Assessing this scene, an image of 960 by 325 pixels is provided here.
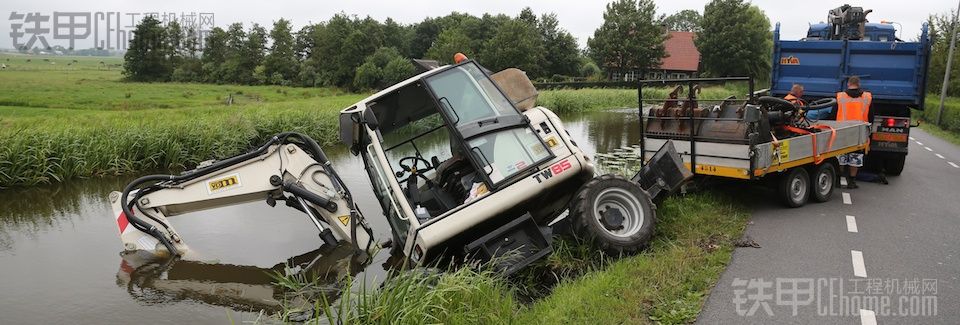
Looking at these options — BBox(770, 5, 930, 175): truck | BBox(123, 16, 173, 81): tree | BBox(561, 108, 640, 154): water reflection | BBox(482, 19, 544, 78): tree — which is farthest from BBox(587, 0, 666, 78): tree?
BBox(770, 5, 930, 175): truck

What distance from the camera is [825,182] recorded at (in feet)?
29.8

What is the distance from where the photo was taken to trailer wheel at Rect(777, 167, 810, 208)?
27.6 ft

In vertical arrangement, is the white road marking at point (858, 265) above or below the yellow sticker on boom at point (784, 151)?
below

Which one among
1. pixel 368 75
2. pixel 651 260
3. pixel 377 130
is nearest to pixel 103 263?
pixel 377 130

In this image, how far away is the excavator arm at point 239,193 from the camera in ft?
22.6

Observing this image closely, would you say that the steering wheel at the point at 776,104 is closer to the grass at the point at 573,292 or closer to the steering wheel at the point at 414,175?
the grass at the point at 573,292

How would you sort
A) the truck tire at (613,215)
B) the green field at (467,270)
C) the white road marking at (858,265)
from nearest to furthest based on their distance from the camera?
the green field at (467,270) → the white road marking at (858,265) → the truck tire at (613,215)

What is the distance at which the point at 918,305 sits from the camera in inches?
197

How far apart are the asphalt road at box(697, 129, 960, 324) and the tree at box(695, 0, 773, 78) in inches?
1723

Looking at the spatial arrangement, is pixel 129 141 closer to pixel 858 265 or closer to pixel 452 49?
pixel 858 265

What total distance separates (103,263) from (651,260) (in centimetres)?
578

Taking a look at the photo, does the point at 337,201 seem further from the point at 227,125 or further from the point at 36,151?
the point at 227,125

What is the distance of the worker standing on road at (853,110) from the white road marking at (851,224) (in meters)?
2.23

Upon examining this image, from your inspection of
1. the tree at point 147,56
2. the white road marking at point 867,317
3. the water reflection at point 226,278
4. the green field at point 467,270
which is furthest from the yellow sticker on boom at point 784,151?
the tree at point 147,56
